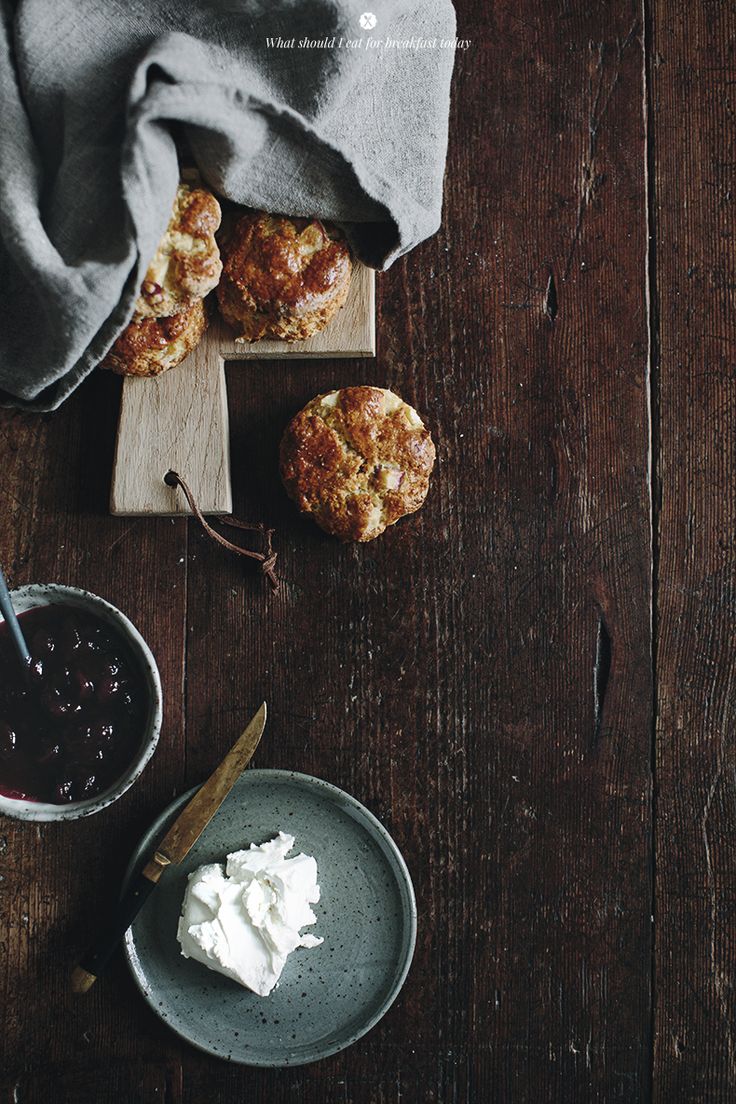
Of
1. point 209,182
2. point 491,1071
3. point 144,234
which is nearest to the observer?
Answer: point 144,234

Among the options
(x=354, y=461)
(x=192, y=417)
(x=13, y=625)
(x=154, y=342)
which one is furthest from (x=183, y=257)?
(x=13, y=625)

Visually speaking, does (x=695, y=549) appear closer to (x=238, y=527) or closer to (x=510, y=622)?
(x=510, y=622)

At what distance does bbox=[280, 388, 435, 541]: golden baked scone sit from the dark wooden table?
8 cm

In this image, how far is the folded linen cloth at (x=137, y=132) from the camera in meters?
1.18

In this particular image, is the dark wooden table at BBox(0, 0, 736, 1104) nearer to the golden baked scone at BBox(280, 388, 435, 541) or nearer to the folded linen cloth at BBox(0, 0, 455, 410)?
the golden baked scone at BBox(280, 388, 435, 541)

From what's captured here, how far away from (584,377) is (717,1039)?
1.04 meters

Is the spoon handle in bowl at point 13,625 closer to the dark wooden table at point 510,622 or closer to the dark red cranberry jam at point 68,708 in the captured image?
the dark red cranberry jam at point 68,708

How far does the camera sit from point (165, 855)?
1362mm

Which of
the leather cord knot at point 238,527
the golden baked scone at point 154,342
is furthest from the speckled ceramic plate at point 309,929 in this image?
the golden baked scone at point 154,342

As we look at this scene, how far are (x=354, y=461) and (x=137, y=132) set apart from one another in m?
0.51

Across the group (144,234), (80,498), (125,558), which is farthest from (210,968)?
(144,234)

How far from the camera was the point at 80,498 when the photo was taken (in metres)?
1.46

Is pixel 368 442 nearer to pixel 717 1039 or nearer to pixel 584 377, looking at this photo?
pixel 584 377

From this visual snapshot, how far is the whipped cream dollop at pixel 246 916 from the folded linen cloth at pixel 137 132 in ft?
2.39
